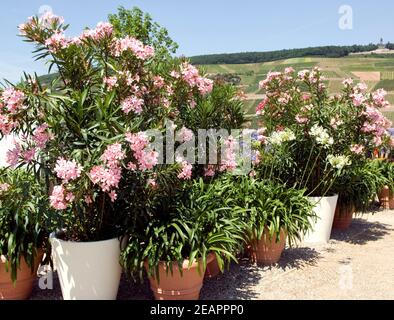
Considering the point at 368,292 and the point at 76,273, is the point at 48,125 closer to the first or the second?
the point at 76,273

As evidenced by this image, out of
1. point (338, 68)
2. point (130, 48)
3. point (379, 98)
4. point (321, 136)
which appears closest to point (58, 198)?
point (130, 48)

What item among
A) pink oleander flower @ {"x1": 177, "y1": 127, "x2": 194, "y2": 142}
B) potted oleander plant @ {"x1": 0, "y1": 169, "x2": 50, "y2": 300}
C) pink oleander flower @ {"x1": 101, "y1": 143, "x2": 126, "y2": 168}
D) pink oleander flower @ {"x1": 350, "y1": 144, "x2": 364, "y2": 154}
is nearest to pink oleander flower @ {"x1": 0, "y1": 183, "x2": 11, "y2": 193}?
potted oleander plant @ {"x1": 0, "y1": 169, "x2": 50, "y2": 300}


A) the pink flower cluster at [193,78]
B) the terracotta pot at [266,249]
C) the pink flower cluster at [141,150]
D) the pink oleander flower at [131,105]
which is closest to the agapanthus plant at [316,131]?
the terracotta pot at [266,249]

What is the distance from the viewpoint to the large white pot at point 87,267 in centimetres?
263

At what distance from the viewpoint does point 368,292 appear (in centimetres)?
315

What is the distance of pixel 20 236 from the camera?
9.18 ft

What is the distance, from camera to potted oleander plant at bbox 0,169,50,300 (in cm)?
272

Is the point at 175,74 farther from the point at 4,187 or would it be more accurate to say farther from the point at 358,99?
the point at 358,99

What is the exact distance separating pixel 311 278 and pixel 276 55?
40.9 meters

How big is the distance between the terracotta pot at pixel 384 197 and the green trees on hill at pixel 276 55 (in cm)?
3431

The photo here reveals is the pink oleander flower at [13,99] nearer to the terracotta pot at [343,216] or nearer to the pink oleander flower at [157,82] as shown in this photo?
the pink oleander flower at [157,82]

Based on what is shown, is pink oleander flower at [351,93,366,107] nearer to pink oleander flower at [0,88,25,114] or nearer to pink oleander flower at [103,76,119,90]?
pink oleander flower at [103,76,119,90]

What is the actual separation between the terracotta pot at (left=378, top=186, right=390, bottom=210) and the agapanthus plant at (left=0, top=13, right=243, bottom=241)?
4.51 meters
